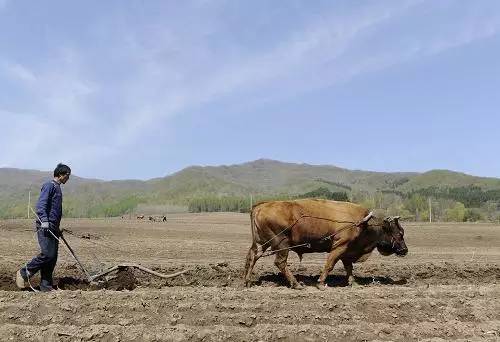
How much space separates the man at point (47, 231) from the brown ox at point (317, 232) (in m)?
3.97

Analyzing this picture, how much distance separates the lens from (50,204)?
1048 cm

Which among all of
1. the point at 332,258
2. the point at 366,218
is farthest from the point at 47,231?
the point at 366,218

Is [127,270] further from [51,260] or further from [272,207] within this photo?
[272,207]

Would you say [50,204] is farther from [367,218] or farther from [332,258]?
[367,218]

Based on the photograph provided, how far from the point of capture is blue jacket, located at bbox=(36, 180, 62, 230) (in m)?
10.4

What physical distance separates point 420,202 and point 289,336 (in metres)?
65.9

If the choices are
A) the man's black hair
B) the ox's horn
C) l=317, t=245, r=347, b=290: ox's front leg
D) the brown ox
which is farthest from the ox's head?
the man's black hair

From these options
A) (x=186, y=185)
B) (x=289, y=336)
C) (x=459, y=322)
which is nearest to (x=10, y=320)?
(x=289, y=336)

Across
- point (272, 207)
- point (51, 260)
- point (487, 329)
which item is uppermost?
point (272, 207)

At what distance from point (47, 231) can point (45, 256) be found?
46 centimetres

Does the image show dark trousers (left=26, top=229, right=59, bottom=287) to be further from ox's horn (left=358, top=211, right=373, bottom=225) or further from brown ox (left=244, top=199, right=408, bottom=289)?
ox's horn (left=358, top=211, right=373, bottom=225)

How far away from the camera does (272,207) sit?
12.1m

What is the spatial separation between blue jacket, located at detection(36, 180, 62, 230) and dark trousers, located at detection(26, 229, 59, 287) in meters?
0.22

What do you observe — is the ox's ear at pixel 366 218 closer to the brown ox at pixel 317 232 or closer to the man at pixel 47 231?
the brown ox at pixel 317 232
